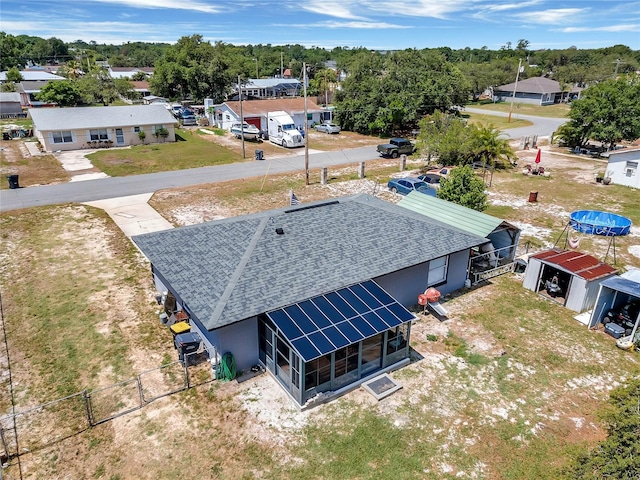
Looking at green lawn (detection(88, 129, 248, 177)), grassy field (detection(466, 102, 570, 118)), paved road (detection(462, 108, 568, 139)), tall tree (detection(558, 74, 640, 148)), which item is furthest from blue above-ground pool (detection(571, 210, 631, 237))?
grassy field (detection(466, 102, 570, 118))

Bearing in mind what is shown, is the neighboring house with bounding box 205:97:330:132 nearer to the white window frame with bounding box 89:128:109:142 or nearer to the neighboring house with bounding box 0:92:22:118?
the white window frame with bounding box 89:128:109:142

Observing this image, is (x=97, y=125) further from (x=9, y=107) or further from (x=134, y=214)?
(x=9, y=107)

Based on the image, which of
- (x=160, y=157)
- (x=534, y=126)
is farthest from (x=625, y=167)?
(x=160, y=157)

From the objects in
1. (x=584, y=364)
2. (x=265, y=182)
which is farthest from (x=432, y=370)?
(x=265, y=182)

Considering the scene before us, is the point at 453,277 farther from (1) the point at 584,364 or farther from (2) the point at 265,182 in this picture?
(2) the point at 265,182

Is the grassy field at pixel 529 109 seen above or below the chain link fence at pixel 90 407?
above

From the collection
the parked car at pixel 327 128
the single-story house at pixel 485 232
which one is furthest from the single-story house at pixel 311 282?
the parked car at pixel 327 128

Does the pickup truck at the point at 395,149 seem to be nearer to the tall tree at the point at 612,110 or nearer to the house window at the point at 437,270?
the tall tree at the point at 612,110
